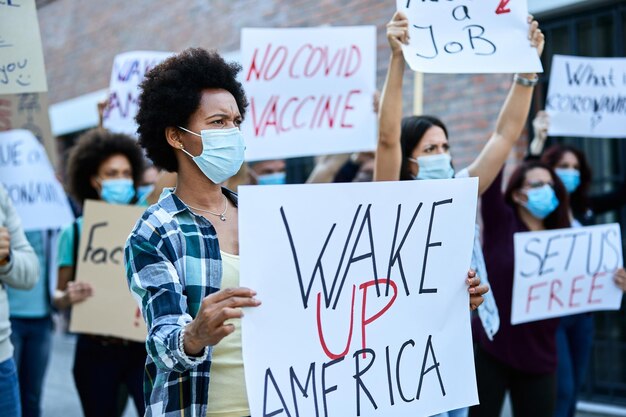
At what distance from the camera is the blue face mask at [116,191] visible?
14.9ft

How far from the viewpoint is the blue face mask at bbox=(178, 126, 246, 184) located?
7.33ft

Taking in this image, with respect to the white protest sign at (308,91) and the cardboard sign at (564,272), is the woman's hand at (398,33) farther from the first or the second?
the white protest sign at (308,91)

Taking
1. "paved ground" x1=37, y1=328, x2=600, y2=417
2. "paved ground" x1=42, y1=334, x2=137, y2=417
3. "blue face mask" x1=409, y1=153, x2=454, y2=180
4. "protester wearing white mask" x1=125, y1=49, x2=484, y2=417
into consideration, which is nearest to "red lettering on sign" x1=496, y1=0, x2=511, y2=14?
"blue face mask" x1=409, y1=153, x2=454, y2=180

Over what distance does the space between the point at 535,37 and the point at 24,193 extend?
10.6ft

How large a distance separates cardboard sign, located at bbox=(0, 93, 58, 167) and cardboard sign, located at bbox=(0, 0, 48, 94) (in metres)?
1.32

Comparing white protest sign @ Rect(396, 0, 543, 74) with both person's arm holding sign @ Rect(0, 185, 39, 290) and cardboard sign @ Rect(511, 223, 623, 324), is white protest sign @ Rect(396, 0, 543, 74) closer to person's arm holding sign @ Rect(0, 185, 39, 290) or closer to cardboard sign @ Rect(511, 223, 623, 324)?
cardboard sign @ Rect(511, 223, 623, 324)

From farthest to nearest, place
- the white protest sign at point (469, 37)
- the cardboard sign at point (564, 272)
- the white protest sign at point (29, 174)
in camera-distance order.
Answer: the white protest sign at point (29, 174) < the cardboard sign at point (564, 272) < the white protest sign at point (469, 37)

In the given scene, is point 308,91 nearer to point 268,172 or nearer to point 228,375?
point 268,172

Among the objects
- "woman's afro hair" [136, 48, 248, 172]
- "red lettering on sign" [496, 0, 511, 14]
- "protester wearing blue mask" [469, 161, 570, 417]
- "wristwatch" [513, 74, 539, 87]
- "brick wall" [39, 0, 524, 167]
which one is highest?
"brick wall" [39, 0, 524, 167]

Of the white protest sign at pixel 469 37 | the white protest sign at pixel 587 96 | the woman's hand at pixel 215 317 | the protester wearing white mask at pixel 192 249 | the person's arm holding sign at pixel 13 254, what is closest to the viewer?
the woman's hand at pixel 215 317

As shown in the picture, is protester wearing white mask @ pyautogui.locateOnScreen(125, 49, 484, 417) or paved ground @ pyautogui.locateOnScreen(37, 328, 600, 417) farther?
paved ground @ pyautogui.locateOnScreen(37, 328, 600, 417)

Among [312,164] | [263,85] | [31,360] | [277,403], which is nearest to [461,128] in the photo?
[312,164]

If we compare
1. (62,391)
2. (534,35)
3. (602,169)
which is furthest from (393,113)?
(62,391)

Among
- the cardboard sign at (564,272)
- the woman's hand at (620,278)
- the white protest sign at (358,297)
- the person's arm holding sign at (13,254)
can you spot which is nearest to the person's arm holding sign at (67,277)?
the person's arm holding sign at (13,254)
